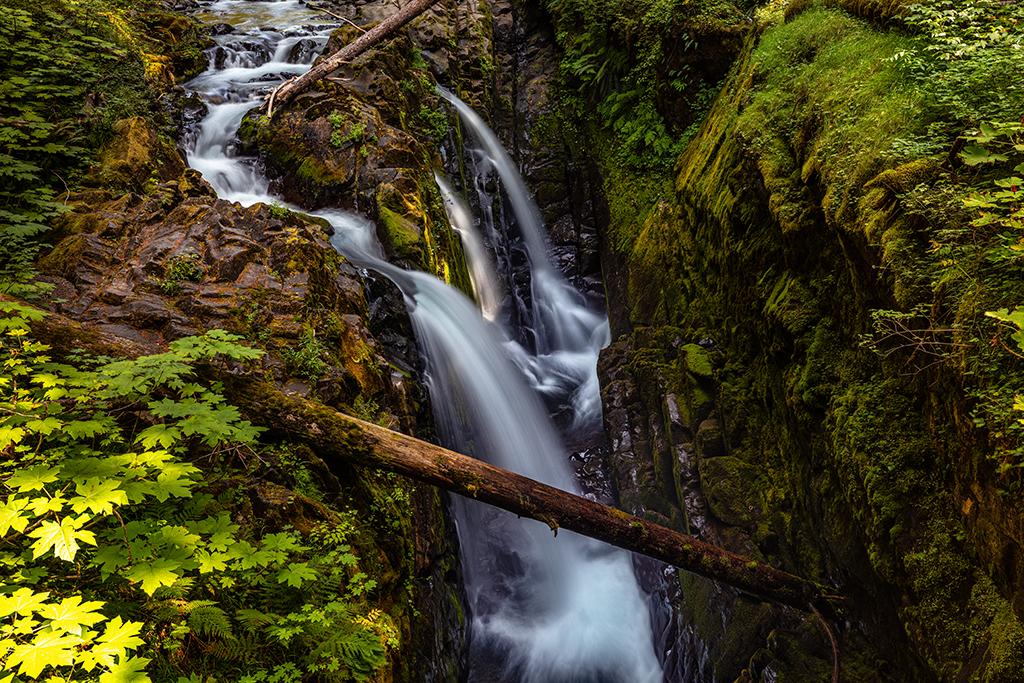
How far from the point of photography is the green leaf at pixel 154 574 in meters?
2.22

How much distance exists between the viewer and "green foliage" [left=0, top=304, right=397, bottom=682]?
2.01 m

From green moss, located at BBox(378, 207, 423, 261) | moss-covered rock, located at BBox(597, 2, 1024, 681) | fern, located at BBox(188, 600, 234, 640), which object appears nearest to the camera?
fern, located at BBox(188, 600, 234, 640)

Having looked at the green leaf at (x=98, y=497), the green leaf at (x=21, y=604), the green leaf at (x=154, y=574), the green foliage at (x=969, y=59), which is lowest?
the green leaf at (x=154, y=574)

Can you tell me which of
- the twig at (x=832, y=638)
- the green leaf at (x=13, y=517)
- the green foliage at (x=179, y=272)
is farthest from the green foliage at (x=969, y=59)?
the green foliage at (x=179, y=272)

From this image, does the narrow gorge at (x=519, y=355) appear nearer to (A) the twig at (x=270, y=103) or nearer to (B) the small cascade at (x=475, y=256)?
(B) the small cascade at (x=475, y=256)

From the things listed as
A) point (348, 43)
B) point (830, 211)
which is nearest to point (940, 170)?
point (830, 211)

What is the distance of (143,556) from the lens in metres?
2.37

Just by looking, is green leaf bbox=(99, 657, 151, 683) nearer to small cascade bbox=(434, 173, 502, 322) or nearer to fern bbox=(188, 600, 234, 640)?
fern bbox=(188, 600, 234, 640)

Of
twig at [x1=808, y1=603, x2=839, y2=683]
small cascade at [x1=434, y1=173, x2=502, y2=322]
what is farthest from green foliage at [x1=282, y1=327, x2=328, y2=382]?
small cascade at [x1=434, y1=173, x2=502, y2=322]

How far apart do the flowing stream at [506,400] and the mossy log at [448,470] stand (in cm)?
203

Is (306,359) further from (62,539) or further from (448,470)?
(62,539)

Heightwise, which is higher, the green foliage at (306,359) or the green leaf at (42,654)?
the green leaf at (42,654)

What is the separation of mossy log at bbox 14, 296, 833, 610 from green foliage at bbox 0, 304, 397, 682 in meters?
0.28

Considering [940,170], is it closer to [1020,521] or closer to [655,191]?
[1020,521]
